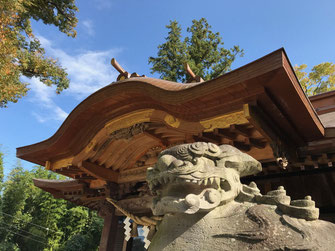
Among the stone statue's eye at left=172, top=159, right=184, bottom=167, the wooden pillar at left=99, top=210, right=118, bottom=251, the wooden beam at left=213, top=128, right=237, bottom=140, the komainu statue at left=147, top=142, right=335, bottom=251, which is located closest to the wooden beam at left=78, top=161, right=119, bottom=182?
the wooden pillar at left=99, top=210, right=118, bottom=251

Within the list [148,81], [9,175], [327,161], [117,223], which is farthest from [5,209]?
[327,161]

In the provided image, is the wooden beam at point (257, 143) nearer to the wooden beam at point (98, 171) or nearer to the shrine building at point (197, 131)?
the shrine building at point (197, 131)

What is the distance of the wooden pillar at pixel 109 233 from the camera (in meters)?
6.36

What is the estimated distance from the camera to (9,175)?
955 inches

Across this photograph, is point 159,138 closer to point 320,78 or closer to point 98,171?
point 98,171

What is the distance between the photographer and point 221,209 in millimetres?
1649

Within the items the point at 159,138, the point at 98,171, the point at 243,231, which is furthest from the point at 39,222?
the point at 243,231

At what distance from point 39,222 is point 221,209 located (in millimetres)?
25047

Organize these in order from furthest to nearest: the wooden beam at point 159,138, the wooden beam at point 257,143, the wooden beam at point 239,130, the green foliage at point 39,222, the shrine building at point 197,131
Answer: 1. the green foliage at point 39,222
2. the wooden beam at point 159,138
3. the wooden beam at point 257,143
4. the wooden beam at point 239,130
5. the shrine building at point 197,131

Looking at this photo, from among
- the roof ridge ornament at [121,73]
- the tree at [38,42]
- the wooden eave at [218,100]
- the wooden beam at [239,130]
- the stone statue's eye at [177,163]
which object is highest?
the tree at [38,42]

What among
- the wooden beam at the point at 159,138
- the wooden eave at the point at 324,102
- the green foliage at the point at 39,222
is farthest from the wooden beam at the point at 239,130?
the green foliage at the point at 39,222

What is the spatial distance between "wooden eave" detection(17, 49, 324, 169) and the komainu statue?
159cm

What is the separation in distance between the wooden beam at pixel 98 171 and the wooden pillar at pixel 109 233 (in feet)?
3.53

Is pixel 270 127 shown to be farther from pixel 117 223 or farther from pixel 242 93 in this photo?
pixel 117 223
